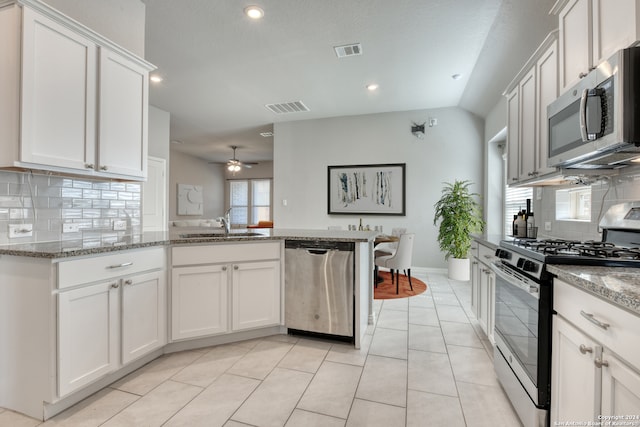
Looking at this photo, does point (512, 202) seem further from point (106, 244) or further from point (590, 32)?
point (106, 244)

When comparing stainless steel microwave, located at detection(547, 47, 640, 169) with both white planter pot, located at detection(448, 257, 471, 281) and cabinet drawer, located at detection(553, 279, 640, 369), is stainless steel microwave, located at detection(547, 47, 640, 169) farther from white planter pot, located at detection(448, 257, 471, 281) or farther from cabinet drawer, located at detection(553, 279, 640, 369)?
white planter pot, located at detection(448, 257, 471, 281)

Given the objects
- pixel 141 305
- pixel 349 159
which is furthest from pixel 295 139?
pixel 141 305

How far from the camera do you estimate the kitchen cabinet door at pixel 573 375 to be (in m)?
1.00

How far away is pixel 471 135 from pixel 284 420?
5173 millimetres

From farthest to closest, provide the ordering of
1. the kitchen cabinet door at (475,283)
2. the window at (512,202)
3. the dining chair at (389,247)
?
1. the dining chair at (389,247)
2. the window at (512,202)
3. the kitchen cabinet door at (475,283)

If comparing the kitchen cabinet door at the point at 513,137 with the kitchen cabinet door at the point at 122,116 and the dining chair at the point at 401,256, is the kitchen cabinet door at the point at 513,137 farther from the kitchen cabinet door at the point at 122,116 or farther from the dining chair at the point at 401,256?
the kitchen cabinet door at the point at 122,116

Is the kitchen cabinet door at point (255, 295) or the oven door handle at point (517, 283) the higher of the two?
the oven door handle at point (517, 283)

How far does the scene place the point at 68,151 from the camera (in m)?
1.91

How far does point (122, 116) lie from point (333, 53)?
231 centimetres

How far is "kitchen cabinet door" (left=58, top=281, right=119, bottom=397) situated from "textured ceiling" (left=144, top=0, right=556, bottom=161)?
247 centimetres

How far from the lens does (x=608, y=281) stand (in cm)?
99

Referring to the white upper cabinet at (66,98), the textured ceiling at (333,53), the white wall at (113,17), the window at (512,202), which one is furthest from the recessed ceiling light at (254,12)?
the window at (512,202)

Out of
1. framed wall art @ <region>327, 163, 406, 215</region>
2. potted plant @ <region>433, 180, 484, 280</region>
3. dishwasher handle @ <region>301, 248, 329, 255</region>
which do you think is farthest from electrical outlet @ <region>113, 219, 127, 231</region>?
potted plant @ <region>433, 180, 484, 280</region>

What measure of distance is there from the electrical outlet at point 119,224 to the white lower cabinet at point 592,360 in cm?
307
